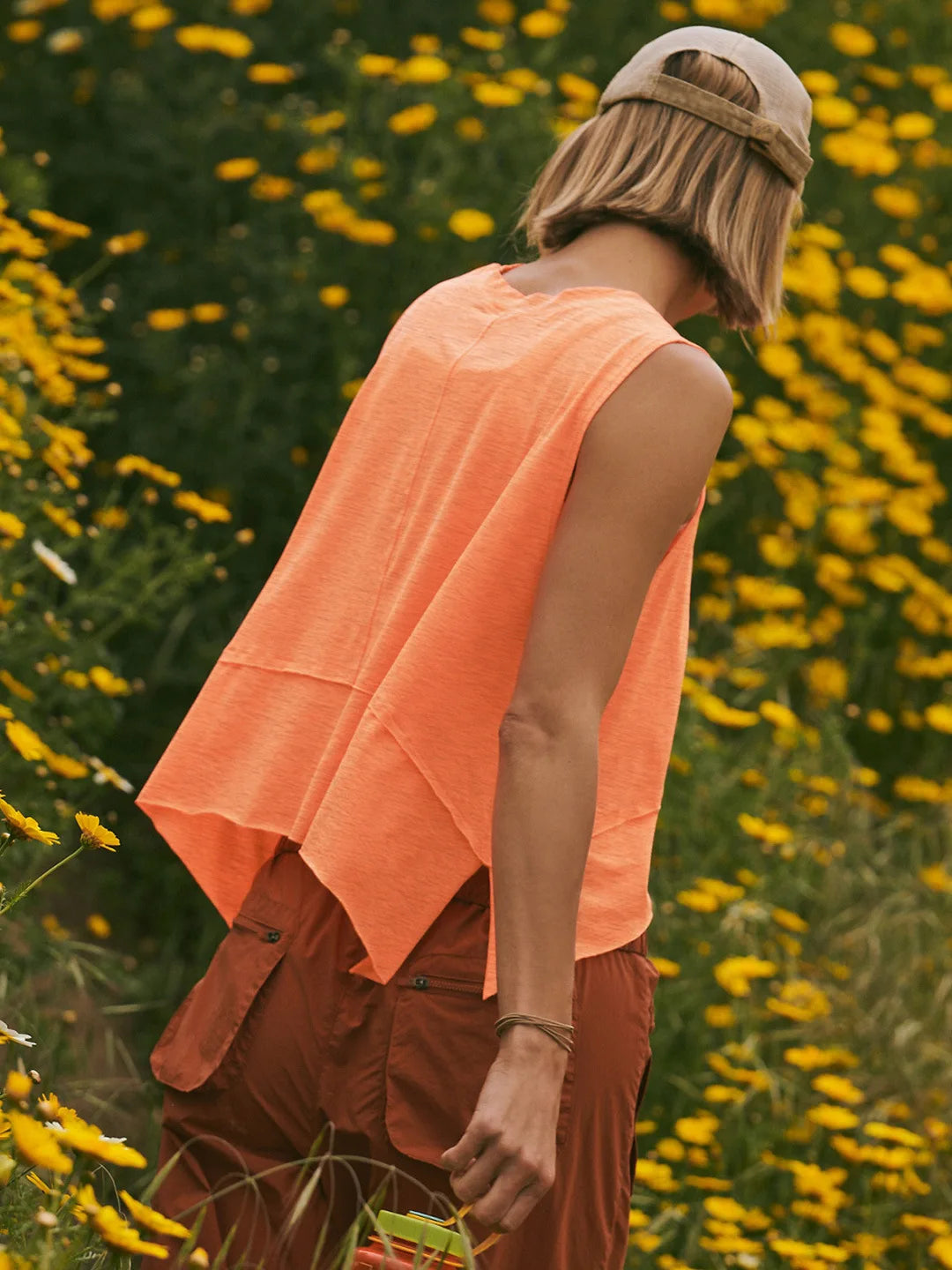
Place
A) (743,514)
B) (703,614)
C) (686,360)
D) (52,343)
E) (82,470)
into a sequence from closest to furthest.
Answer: (686,360) < (52,343) < (82,470) < (703,614) < (743,514)

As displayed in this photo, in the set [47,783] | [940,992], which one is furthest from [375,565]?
[940,992]

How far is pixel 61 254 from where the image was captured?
4781mm

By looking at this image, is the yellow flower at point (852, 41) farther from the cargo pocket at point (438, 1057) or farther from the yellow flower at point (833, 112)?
the cargo pocket at point (438, 1057)

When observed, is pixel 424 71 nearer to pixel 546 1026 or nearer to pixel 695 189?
pixel 695 189

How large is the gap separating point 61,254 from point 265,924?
12.0 feet

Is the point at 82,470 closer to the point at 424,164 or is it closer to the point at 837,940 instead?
the point at 424,164

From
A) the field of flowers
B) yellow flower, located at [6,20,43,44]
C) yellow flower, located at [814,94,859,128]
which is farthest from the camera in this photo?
yellow flower, located at [814,94,859,128]

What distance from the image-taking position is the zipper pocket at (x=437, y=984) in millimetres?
1466

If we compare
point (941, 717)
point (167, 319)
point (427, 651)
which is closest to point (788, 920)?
point (941, 717)

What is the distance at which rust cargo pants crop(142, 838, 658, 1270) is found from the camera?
57.2 inches

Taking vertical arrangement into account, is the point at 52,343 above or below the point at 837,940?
above

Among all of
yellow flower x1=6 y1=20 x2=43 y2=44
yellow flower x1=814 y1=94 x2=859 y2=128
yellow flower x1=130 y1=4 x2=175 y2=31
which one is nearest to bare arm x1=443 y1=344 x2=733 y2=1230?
yellow flower x1=130 y1=4 x2=175 y2=31

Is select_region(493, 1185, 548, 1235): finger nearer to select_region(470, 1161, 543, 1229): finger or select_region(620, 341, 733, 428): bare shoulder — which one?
select_region(470, 1161, 543, 1229): finger

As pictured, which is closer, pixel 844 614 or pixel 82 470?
pixel 82 470
